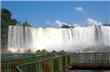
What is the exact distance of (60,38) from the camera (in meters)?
102

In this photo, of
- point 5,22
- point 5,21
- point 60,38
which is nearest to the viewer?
point 60,38

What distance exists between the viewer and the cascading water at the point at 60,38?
329 feet

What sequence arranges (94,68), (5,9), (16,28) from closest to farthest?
(94,68) → (16,28) → (5,9)

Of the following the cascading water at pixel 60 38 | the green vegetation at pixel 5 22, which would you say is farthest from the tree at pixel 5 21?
the cascading water at pixel 60 38

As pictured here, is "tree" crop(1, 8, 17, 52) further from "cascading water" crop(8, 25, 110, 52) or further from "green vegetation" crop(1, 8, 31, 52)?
"cascading water" crop(8, 25, 110, 52)

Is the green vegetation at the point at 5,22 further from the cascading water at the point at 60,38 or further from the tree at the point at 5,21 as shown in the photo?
the cascading water at the point at 60,38

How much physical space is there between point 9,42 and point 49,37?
9.46m

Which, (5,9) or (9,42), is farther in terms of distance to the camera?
(5,9)

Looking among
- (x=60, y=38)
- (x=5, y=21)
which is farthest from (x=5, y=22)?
(x=60, y=38)

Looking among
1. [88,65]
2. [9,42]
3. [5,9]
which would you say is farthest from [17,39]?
[88,65]

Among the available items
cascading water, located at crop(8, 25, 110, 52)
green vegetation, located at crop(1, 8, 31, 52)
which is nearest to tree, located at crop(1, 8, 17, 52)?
green vegetation, located at crop(1, 8, 31, 52)

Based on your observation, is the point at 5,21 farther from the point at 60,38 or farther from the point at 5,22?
the point at 60,38

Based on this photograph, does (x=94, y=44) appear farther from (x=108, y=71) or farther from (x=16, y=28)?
(x=108, y=71)

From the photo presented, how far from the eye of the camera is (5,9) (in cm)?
13650
